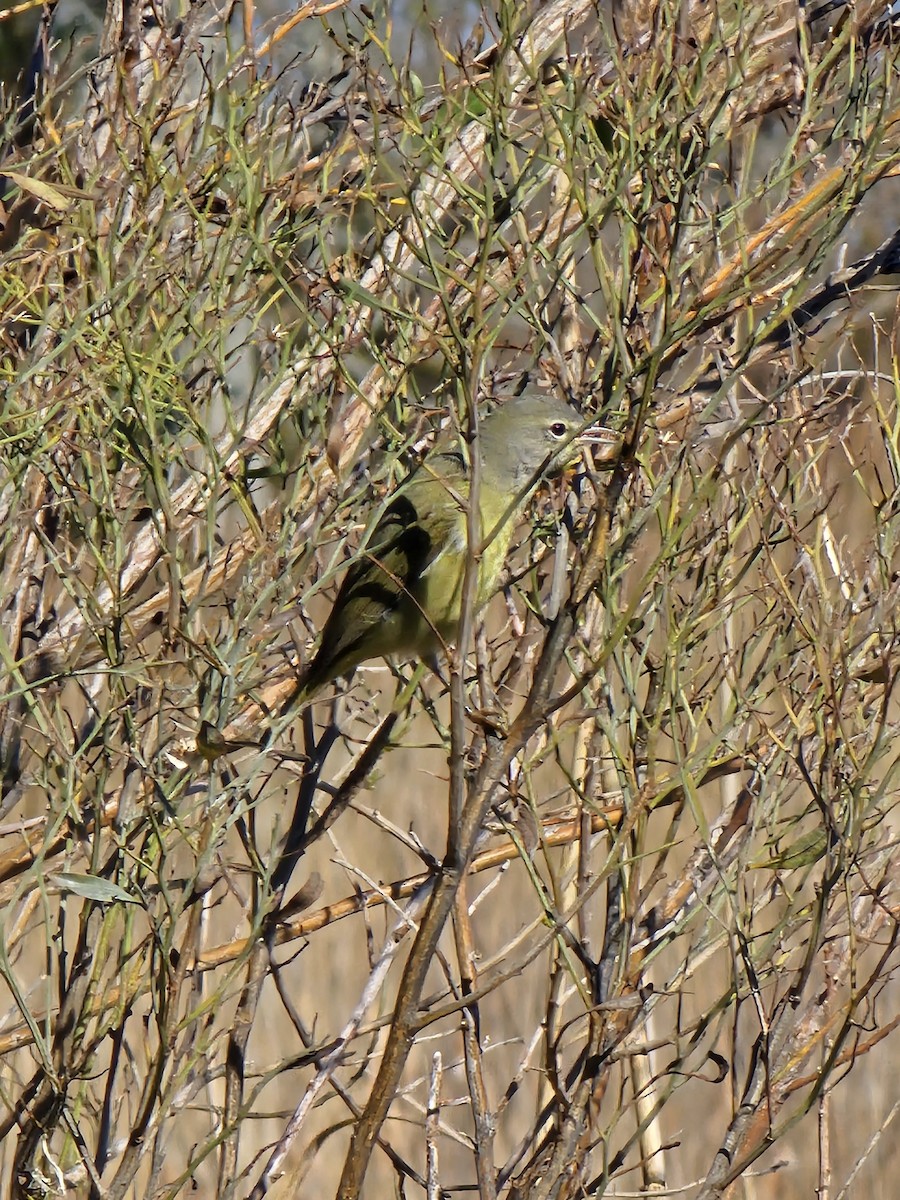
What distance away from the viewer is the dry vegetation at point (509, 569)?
232cm

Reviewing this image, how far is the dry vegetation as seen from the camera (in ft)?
7.61

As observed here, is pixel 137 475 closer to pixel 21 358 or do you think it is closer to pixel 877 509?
pixel 21 358

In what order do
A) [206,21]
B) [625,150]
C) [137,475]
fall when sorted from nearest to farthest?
[625,150] < [137,475] < [206,21]

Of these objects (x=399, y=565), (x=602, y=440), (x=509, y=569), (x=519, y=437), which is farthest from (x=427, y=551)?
(x=602, y=440)

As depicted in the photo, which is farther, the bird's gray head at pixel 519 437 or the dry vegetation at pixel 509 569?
the bird's gray head at pixel 519 437

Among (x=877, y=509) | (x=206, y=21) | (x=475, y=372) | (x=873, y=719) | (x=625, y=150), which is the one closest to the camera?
(x=475, y=372)

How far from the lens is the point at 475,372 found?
79.0 inches

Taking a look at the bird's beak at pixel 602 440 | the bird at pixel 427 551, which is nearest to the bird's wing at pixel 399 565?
the bird at pixel 427 551

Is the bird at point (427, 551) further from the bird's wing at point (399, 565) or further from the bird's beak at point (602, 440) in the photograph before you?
the bird's beak at point (602, 440)

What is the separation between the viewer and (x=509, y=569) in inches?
126

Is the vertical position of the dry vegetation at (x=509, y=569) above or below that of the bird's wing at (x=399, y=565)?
below

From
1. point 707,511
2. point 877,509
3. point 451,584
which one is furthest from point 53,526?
point 877,509

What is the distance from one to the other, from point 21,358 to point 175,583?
33.9 inches

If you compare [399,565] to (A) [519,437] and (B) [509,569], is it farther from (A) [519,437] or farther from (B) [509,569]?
(B) [509,569]
